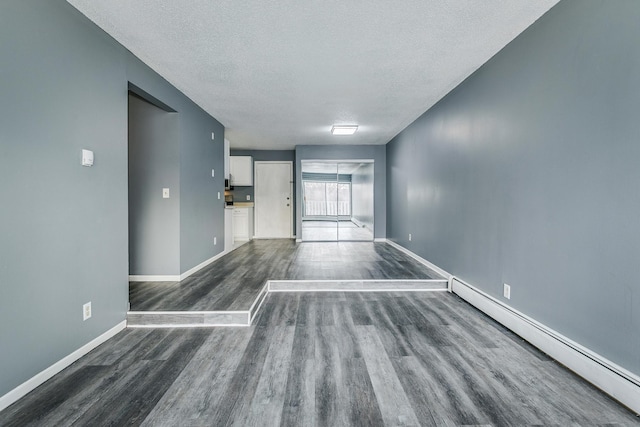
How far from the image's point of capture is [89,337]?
7.04ft

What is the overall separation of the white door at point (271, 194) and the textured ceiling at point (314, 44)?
342cm

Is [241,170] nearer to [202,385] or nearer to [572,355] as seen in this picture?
[202,385]

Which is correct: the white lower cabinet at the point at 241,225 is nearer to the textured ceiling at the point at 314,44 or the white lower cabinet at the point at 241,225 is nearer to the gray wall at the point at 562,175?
the textured ceiling at the point at 314,44

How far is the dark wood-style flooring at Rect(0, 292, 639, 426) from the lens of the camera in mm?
1466

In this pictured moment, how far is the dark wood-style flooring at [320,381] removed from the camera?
1466 mm

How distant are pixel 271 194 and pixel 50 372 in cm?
599

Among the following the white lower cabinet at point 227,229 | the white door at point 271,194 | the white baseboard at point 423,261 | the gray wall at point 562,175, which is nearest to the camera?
the gray wall at point 562,175

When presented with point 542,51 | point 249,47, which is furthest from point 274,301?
point 542,51

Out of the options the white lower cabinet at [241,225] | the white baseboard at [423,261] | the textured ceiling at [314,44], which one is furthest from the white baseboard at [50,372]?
the white lower cabinet at [241,225]

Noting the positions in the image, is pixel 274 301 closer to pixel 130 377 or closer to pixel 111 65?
pixel 130 377

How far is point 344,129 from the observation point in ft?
17.4

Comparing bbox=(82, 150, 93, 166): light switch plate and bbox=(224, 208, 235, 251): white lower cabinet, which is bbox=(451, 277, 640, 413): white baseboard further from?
bbox=(224, 208, 235, 251): white lower cabinet

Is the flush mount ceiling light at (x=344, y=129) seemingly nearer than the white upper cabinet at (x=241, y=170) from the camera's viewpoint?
Yes

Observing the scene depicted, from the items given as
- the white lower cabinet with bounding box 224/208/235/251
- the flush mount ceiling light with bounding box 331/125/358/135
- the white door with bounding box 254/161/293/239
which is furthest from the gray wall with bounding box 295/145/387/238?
the white lower cabinet with bounding box 224/208/235/251
